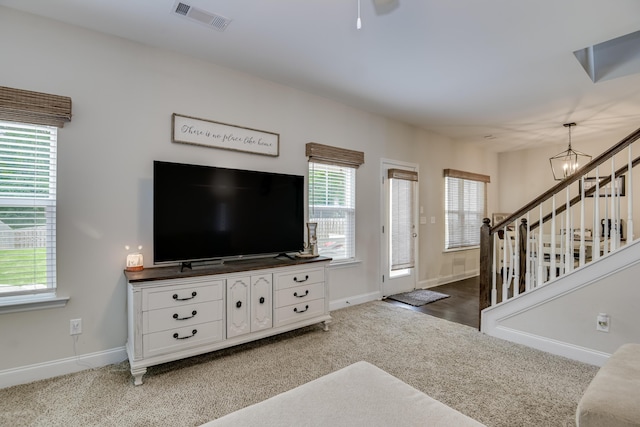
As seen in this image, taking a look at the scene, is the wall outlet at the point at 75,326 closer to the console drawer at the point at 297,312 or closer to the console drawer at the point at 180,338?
the console drawer at the point at 180,338

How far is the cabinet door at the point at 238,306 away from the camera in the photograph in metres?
2.68

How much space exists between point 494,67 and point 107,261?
3.95m

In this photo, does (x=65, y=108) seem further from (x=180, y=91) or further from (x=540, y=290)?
(x=540, y=290)

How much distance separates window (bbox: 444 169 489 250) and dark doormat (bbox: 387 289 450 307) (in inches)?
48.1

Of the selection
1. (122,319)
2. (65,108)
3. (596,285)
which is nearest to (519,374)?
(596,285)

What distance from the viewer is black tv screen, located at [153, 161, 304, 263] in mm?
2588

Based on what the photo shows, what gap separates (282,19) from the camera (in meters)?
2.36

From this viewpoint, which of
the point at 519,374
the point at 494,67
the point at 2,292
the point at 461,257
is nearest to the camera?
the point at 2,292

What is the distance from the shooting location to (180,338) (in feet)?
8.04

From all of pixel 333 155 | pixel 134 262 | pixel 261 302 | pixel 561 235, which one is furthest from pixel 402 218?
pixel 134 262

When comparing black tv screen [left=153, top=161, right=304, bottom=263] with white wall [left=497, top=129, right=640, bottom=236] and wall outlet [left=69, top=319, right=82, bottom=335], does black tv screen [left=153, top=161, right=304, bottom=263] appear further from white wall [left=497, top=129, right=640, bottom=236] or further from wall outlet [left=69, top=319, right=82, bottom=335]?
white wall [left=497, top=129, right=640, bottom=236]

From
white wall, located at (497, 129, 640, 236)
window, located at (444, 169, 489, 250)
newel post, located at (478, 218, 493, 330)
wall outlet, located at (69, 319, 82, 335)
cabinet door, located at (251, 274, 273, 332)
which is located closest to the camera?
wall outlet, located at (69, 319, 82, 335)

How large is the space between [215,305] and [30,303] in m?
1.27

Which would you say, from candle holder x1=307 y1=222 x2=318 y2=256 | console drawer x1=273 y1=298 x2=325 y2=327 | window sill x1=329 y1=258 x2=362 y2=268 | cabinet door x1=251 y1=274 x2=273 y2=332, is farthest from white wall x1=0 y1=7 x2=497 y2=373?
window sill x1=329 y1=258 x2=362 y2=268
